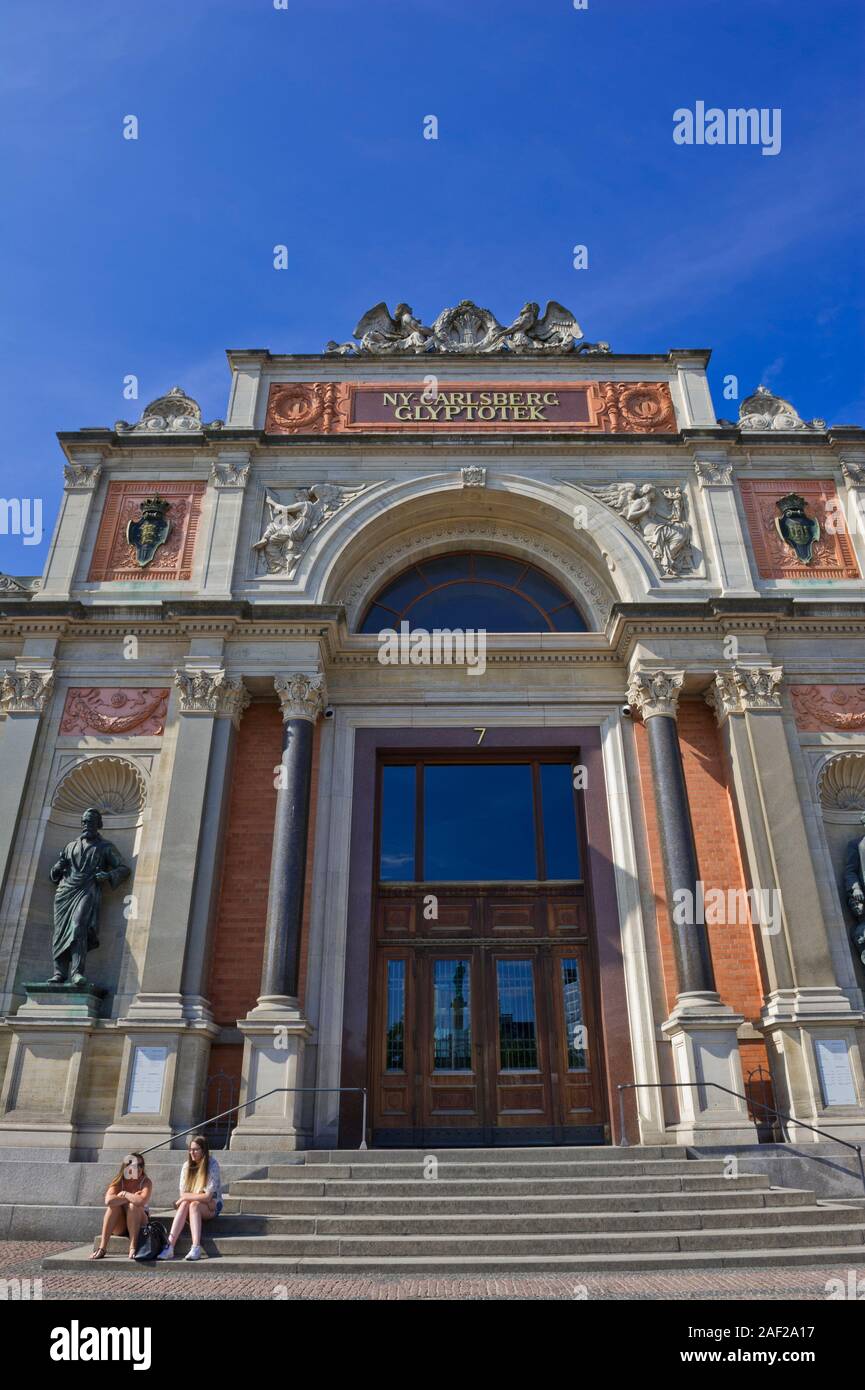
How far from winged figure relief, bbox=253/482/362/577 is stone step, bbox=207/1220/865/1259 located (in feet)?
32.7

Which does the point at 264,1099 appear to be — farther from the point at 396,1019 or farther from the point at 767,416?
the point at 767,416

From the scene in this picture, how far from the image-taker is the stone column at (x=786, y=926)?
11.3 meters

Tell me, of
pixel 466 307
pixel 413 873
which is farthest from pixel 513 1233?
pixel 466 307

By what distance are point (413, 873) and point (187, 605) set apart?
5499 mm

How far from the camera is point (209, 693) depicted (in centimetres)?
1379

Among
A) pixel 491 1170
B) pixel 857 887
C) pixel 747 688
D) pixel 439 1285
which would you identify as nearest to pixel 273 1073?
pixel 491 1170

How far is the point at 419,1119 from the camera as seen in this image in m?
12.6

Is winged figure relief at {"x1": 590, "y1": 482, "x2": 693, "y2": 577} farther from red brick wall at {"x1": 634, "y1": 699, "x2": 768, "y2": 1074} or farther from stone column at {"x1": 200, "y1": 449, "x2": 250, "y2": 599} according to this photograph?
stone column at {"x1": 200, "y1": 449, "x2": 250, "y2": 599}

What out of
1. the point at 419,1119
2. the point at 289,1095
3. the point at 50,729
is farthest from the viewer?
the point at 50,729

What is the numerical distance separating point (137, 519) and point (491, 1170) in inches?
465

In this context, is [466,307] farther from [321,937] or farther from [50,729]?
[321,937]

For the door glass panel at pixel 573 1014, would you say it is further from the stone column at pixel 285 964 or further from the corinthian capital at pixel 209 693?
the corinthian capital at pixel 209 693

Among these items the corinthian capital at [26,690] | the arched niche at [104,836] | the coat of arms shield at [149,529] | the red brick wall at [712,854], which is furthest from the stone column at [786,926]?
the corinthian capital at [26,690]

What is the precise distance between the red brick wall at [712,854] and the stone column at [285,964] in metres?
5.16
